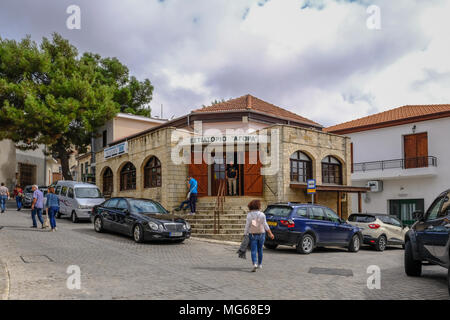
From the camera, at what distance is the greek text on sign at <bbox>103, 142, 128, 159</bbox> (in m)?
25.4

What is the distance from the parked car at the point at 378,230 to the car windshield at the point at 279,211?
15.9ft

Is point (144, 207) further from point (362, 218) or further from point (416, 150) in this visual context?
point (416, 150)

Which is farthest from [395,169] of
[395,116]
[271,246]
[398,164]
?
[271,246]

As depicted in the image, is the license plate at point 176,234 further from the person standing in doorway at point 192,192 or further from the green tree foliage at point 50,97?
the green tree foliage at point 50,97

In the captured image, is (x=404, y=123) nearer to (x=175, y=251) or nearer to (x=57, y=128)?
(x=175, y=251)

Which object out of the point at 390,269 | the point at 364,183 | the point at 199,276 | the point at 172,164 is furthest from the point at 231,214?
the point at 364,183

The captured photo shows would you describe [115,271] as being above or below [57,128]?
below

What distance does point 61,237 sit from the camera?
1357cm

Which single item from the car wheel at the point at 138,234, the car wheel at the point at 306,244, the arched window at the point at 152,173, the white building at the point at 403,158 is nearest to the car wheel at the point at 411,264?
the car wheel at the point at 306,244

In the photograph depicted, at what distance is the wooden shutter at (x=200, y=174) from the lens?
2133 centimetres

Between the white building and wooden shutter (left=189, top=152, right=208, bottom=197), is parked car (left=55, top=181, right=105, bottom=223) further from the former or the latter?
the white building

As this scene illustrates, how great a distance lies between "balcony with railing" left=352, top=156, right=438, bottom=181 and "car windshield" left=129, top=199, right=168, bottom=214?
17952 millimetres

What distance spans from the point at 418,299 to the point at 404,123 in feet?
76.1

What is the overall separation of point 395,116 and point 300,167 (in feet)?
37.0
